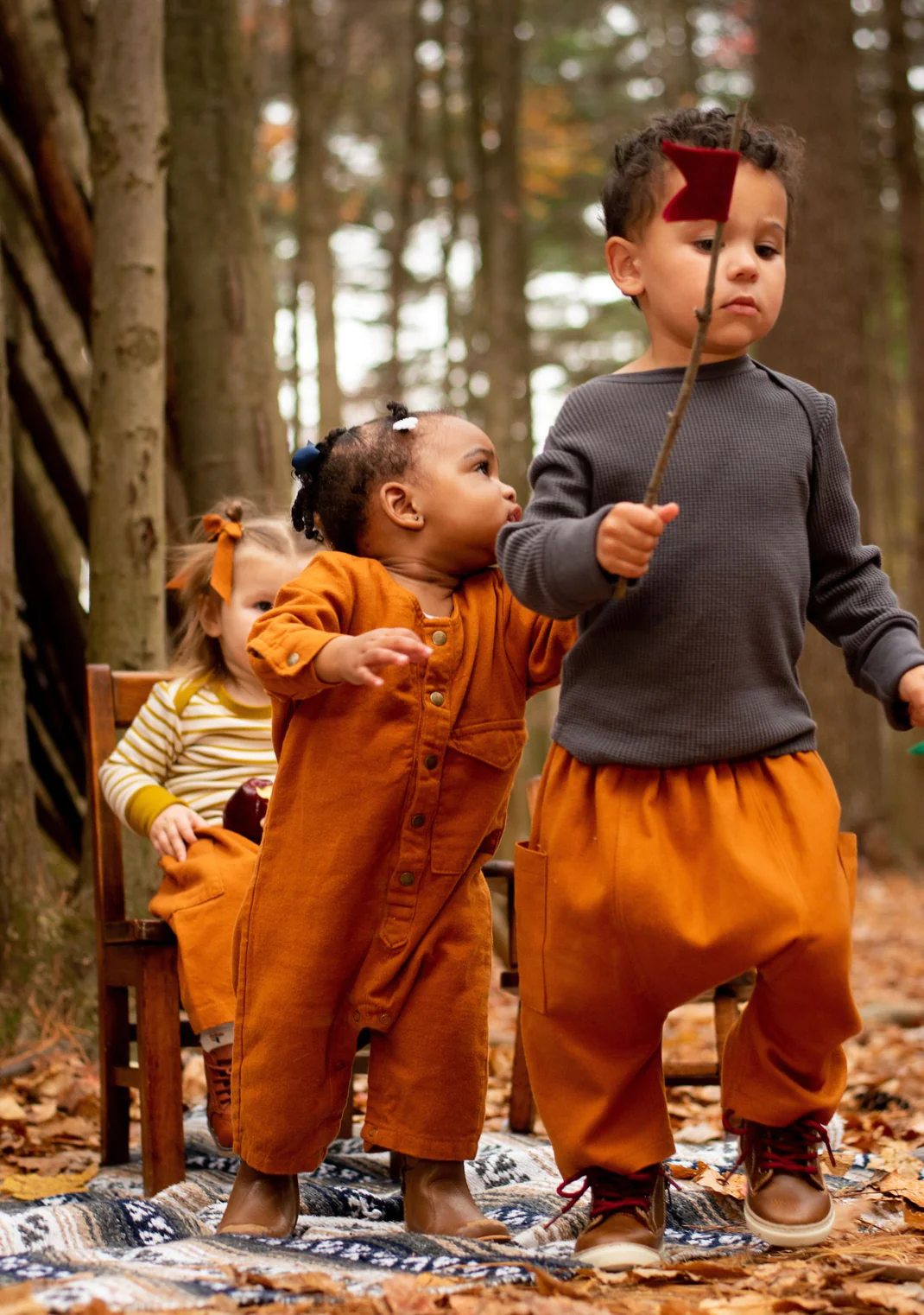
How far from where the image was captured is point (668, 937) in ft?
7.47

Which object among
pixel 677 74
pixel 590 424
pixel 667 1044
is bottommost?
pixel 667 1044

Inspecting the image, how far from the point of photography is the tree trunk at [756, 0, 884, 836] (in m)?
9.14

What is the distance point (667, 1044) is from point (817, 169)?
21.2 ft

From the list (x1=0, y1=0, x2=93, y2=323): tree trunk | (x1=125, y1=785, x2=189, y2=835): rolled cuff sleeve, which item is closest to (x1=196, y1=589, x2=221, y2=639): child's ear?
(x1=125, y1=785, x2=189, y2=835): rolled cuff sleeve

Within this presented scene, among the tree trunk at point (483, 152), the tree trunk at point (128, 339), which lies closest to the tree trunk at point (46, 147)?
the tree trunk at point (128, 339)

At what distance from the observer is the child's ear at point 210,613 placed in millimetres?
3590

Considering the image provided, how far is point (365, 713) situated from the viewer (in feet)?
8.42

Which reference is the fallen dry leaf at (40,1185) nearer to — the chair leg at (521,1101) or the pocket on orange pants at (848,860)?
the chair leg at (521,1101)

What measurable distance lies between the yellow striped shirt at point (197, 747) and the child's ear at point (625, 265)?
149 cm

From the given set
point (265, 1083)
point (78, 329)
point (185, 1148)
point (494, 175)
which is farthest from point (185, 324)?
point (494, 175)

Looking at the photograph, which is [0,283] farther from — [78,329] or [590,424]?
[590,424]

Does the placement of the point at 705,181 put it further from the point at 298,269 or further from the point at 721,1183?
the point at 298,269

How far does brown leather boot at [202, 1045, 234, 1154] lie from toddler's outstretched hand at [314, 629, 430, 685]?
3.77ft

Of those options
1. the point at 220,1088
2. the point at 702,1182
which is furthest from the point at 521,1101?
the point at 220,1088
